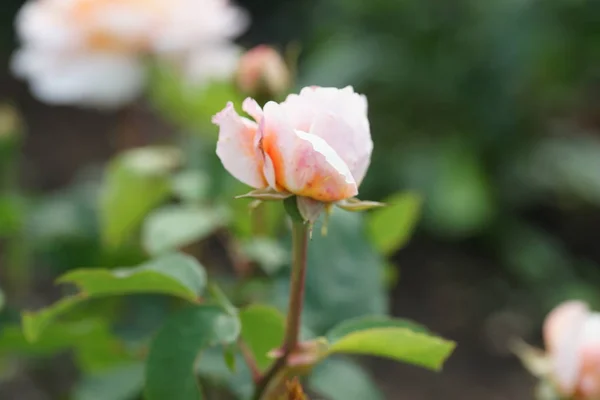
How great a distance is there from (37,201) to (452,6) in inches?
40.7

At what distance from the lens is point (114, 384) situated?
0.44 meters

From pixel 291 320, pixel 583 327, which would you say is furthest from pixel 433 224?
pixel 291 320


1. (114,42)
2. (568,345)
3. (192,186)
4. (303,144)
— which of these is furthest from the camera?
(114,42)

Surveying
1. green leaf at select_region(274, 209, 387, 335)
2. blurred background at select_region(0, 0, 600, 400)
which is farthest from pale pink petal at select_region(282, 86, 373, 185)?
blurred background at select_region(0, 0, 600, 400)

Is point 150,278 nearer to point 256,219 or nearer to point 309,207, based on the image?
point 309,207

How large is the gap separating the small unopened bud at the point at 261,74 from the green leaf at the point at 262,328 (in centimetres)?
17

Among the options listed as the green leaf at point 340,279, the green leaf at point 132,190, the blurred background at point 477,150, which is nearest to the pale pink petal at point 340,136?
the green leaf at point 340,279

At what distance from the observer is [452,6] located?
1533mm

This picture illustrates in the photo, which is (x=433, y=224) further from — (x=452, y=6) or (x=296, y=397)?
(x=296, y=397)

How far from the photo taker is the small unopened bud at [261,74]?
→ 1.59ft

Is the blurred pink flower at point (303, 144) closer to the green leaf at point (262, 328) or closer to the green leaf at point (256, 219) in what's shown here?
the green leaf at point (262, 328)

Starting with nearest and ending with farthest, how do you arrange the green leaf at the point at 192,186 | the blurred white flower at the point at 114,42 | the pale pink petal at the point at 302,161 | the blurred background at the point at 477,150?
1. the pale pink petal at the point at 302,161
2. the green leaf at the point at 192,186
3. the blurred white flower at the point at 114,42
4. the blurred background at the point at 477,150

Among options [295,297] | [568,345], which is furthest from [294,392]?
[568,345]

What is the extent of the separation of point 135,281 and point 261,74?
0.20m
